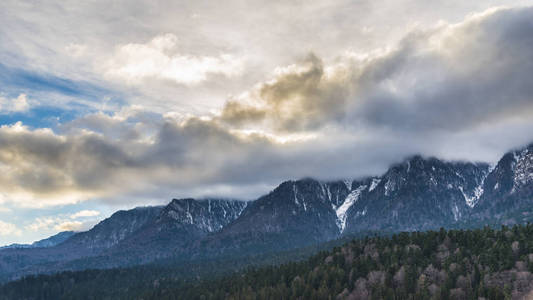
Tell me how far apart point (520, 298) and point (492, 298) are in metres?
A: 11.9

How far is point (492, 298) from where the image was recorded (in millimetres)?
195875

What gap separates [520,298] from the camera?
19325cm
